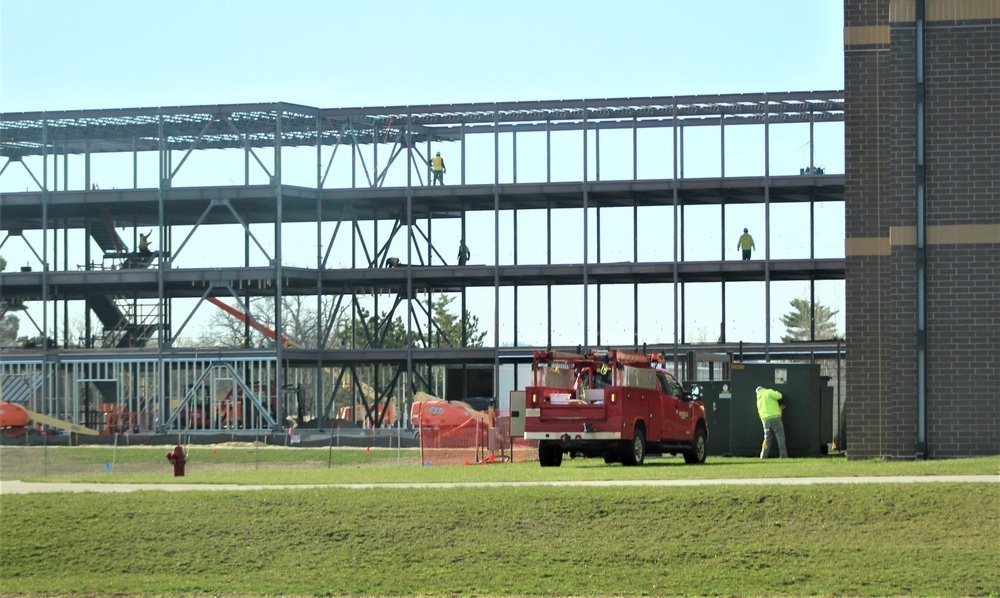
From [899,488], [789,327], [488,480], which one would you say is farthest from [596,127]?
[789,327]

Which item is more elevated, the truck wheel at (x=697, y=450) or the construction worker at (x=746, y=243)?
the construction worker at (x=746, y=243)

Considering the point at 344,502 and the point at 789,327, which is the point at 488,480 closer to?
the point at 344,502

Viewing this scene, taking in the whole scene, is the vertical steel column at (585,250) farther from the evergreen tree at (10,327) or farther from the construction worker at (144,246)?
the evergreen tree at (10,327)

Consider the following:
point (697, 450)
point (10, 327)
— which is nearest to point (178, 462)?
point (697, 450)

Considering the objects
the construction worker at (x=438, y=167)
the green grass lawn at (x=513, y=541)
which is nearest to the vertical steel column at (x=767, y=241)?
the construction worker at (x=438, y=167)

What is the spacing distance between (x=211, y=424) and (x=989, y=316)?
112ft

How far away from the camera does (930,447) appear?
85.5 ft

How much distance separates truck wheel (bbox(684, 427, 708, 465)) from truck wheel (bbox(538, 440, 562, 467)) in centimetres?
305

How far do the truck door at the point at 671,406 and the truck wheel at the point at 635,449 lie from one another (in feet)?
3.25

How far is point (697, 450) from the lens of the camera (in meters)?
29.8

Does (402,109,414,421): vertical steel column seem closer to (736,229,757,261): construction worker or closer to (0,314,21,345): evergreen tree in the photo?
(736,229,757,261): construction worker

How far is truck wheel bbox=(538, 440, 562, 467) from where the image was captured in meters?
27.6

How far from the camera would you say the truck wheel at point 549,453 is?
2761cm

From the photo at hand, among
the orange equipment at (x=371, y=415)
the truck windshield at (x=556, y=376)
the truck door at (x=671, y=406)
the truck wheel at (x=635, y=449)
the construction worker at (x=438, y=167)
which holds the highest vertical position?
the construction worker at (x=438, y=167)
